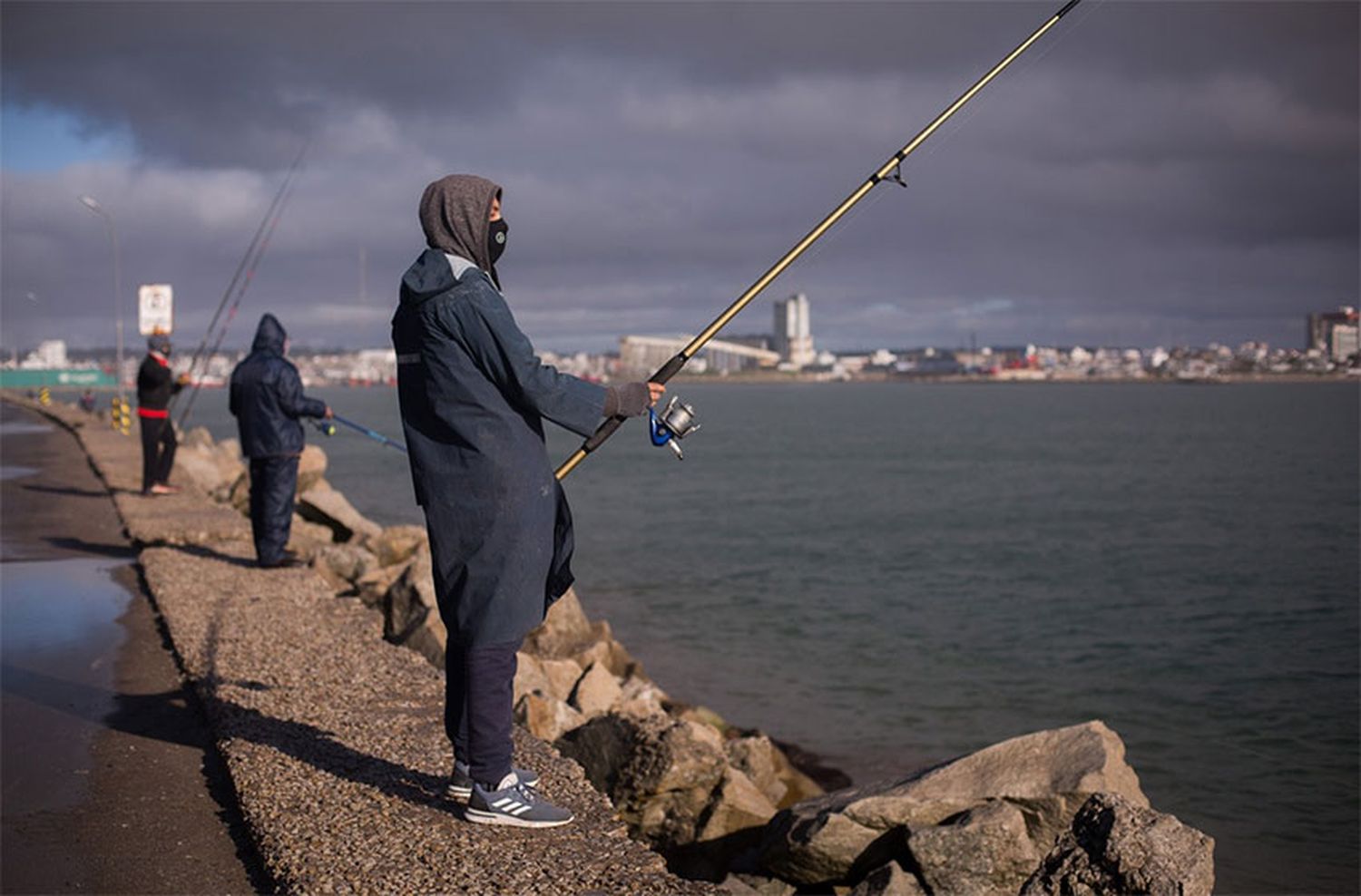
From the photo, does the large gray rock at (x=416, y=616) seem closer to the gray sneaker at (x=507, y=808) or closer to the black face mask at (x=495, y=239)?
the gray sneaker at (x=507, y=808)

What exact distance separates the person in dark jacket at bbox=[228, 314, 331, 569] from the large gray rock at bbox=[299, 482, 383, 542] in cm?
448

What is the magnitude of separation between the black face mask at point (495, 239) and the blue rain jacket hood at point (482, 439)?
0.30ft

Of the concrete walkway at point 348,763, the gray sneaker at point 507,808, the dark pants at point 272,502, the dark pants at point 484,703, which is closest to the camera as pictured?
the concrete walkway at point 348,763

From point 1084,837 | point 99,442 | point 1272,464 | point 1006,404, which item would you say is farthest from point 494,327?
point 1006,404

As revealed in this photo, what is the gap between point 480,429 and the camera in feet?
14.5

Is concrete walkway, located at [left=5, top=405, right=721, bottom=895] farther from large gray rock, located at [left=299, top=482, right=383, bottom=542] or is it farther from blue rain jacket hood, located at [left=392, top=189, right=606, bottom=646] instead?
large gray rock, located at [left=299, top=482, right=383, bottom=542]

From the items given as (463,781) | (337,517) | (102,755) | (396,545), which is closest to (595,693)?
(102,755)

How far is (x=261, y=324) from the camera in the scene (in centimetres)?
1048

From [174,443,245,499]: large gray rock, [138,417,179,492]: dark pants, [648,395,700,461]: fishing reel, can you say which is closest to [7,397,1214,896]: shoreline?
[648,395,700,461]: fishing reel

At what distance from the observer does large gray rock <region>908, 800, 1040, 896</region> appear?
5.58 m

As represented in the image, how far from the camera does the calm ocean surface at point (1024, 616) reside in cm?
1091

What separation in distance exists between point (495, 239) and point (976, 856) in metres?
3.15

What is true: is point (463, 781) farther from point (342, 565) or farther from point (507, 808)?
point (342, 565)

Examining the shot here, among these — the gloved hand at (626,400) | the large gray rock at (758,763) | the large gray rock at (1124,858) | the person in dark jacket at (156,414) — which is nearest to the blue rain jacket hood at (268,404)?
the large gray rock at (758,763)
